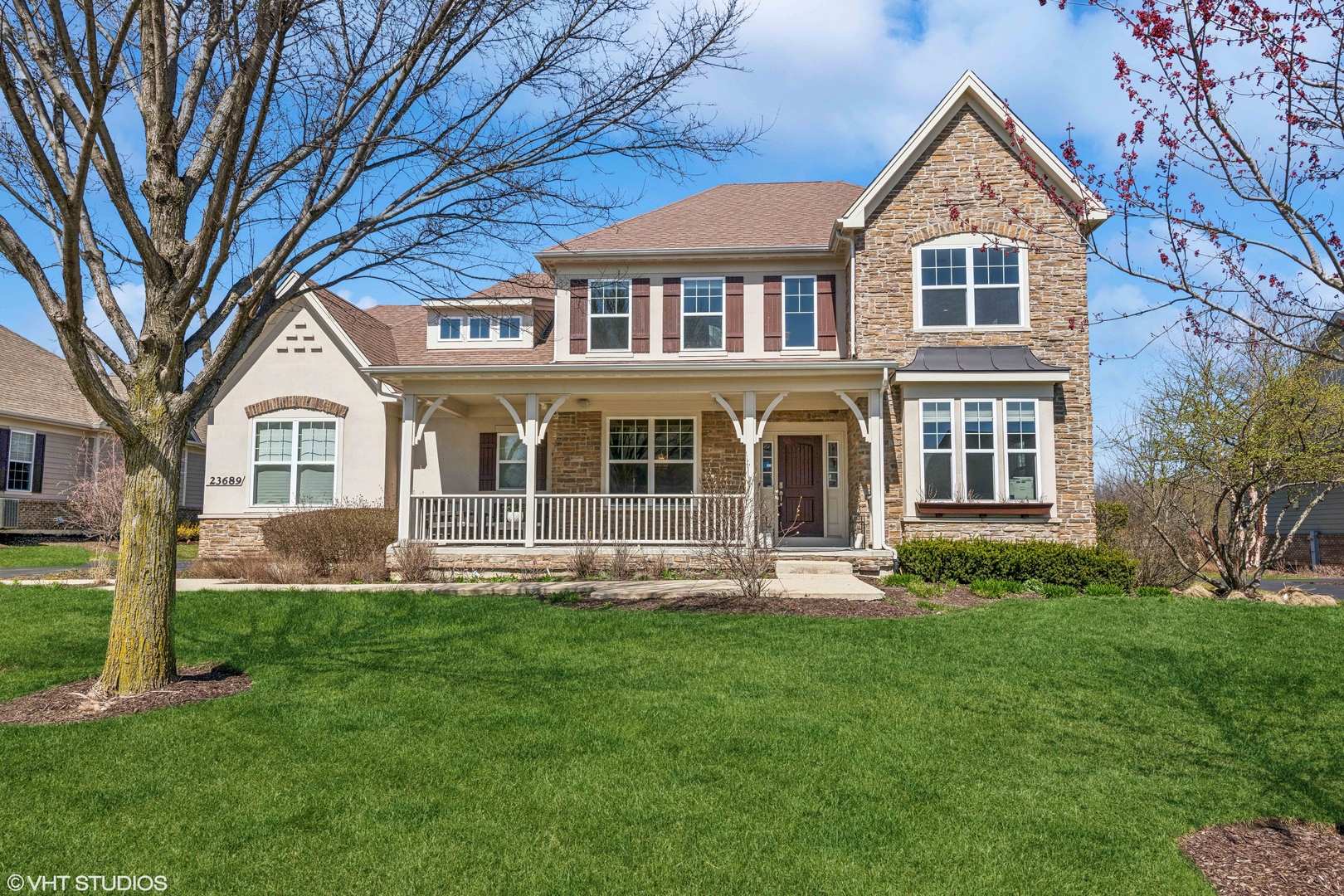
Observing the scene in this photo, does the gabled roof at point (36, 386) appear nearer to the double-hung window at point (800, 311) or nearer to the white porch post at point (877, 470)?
the double-hung window at point (800, 311)

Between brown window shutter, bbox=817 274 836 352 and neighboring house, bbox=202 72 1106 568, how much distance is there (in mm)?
45

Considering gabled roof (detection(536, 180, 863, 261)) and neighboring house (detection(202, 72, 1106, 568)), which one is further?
gabled roof (detection(536, 180, 863, 261))

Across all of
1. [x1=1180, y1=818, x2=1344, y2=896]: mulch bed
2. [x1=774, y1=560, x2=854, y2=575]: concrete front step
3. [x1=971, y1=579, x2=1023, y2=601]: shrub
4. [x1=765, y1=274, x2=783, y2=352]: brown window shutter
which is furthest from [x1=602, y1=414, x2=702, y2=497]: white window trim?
[x1=1180, y1=818, x2=1344, y2=896]: mulch bed

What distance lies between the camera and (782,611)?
32.0ft

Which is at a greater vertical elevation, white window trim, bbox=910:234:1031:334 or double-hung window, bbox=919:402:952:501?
white window trim, bbox=910:234:1031:334

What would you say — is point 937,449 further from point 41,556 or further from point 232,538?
point 41,556

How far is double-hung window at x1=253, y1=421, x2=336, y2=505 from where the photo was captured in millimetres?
16578

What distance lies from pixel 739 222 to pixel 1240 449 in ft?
32.1

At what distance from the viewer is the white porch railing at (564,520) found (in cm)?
1375

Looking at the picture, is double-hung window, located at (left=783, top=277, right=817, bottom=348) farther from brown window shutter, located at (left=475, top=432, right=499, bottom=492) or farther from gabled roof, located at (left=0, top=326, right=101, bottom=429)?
gabled roof, located at (left=0, top=326, right=101, bottom=429)

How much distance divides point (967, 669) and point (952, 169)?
10.6 metres

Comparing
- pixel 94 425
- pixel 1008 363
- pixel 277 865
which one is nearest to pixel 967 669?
pixel 277 865

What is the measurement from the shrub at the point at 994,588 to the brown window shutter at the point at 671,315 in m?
7.12

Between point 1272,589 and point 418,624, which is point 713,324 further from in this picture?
point 1272,589
